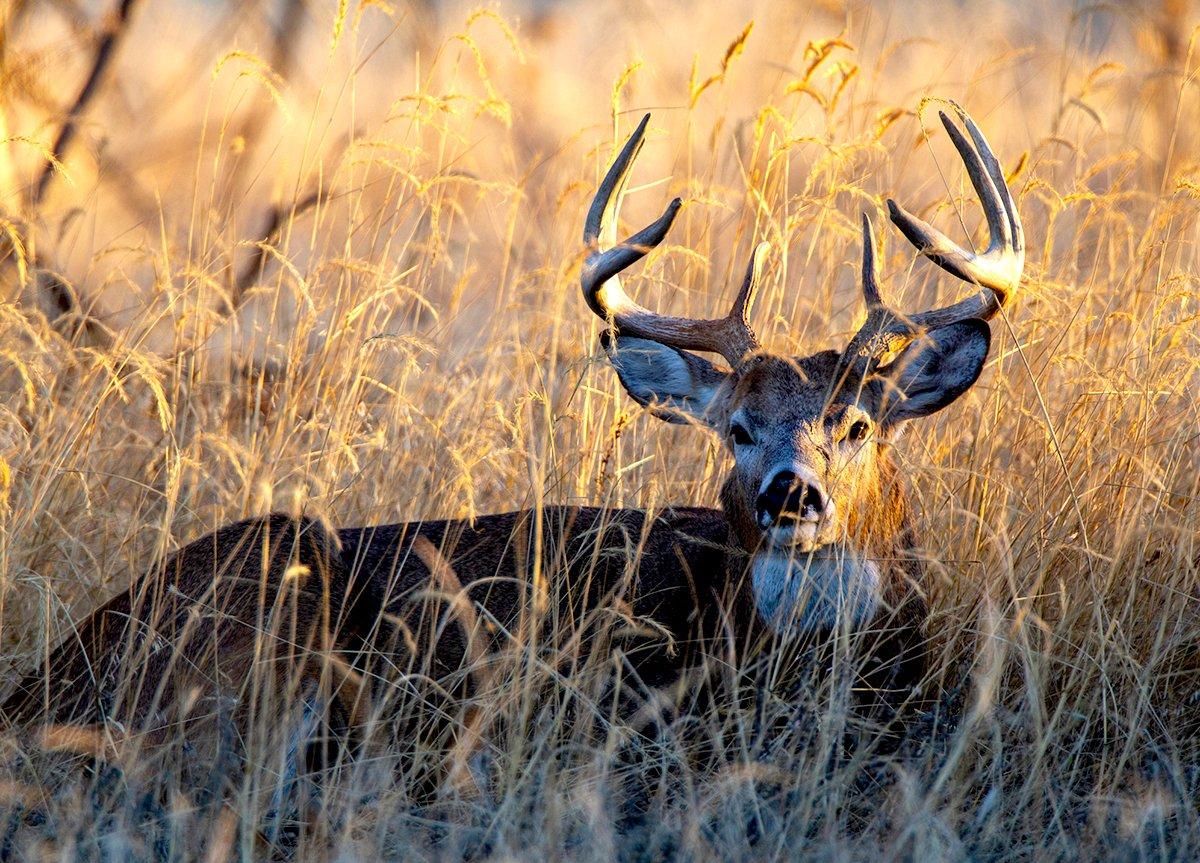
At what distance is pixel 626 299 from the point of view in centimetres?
482

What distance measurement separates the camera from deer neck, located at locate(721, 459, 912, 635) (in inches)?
168

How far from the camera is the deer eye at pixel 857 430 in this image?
4.38 metres

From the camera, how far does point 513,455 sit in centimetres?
575

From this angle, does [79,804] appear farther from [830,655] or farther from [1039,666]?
[1039,666]

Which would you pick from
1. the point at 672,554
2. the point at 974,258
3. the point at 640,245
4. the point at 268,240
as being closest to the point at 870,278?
the point at 974,258

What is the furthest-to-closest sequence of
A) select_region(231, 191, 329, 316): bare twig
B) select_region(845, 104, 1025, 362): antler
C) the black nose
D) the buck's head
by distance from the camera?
select_region(231, 191, 329, 316): bare twig < select_region(845, 104, 1025, 362): antler < the buck's head < the black nose

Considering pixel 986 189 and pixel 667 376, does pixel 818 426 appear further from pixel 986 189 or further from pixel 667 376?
pixel 986 189

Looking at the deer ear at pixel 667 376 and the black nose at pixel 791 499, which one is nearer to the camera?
the black nose at pixel 791 499

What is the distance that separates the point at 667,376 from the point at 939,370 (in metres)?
0.86

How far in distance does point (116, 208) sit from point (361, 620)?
575cm

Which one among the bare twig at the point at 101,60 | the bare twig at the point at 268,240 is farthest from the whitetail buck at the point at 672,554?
→ the bare twig at the point at 101,60

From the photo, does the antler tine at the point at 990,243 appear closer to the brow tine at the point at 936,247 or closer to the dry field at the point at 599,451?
the brow tine at the point at 936,247

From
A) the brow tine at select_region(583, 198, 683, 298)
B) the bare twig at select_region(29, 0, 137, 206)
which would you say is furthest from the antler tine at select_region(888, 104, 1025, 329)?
the bare twig at select_region(29, 0, 137, 206)

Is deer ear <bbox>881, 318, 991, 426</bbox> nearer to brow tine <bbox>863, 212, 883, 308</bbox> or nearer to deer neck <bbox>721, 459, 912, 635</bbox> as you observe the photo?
brow tine <bbox>863, 212, 883, 308</bbox>
